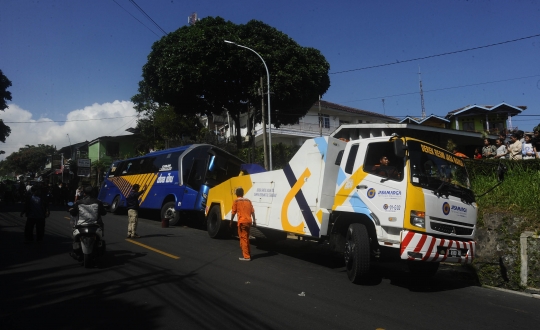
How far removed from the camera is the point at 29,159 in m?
77.6

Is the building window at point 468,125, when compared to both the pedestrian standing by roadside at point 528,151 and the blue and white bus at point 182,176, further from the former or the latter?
the blue and white bus at point 182,176

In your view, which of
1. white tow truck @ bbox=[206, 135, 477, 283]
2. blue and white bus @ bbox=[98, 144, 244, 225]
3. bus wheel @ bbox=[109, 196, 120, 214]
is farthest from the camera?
bus wheel @ bbox=[109, 196, 120, 214]

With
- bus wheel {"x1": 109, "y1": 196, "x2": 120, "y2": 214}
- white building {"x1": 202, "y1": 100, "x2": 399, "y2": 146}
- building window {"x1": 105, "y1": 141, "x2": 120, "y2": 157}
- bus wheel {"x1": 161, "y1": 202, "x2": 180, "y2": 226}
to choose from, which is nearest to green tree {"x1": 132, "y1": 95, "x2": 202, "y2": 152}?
white building {"x1": 202, "y1": 100, "x2": 399, "y2": 146}

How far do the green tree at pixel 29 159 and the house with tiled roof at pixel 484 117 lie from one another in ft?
228

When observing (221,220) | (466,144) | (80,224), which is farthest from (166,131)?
(80,224)

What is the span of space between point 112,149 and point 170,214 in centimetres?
3819

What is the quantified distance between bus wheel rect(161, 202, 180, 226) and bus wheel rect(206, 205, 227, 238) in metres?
4.02

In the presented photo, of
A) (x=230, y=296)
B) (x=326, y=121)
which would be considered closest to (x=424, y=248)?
(x=230, y=296)

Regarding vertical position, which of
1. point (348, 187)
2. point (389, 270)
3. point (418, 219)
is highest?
point (348, 187)

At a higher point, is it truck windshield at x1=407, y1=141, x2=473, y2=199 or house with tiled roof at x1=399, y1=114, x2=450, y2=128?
house with tiled roof at x1=399, y1=114, x2=450, y2=128

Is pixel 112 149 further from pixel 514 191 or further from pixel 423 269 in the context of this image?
pixel 423 269

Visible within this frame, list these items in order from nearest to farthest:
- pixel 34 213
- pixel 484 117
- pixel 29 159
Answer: pixel 34 213
pixel 484 117
pixel 29 159

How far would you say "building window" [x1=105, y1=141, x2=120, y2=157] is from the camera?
51812 mm

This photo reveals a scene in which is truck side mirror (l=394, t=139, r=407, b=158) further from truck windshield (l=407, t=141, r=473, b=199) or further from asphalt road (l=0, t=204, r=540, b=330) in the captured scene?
asphalt road (l=0, t=204, r=540, b=330)
